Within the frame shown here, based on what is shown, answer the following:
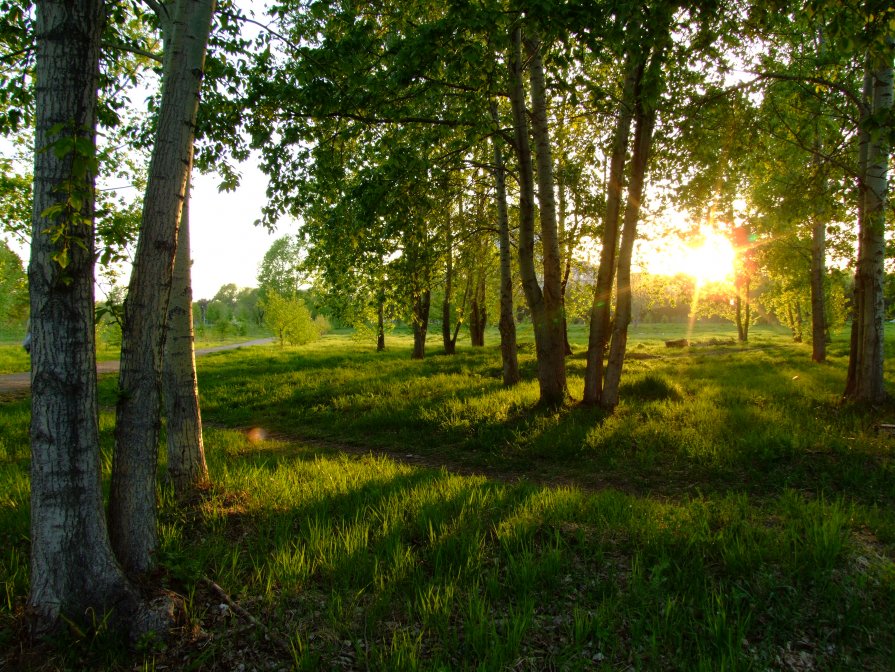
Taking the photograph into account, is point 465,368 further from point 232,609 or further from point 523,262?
point 232,609

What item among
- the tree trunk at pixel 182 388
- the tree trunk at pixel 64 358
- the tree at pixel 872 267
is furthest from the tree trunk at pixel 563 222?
the tree trunk at pixel 64 358

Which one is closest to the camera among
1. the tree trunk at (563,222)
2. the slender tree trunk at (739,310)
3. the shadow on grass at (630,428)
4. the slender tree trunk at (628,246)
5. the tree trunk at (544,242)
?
the shadow on grass at (630,428)

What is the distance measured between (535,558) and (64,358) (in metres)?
3.28

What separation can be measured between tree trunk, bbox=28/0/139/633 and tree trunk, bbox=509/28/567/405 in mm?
7091

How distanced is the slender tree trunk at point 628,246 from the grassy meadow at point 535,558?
51.1 inches

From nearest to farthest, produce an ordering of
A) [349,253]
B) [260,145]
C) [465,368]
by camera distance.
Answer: [260,145]
[349,253]
[465,368]

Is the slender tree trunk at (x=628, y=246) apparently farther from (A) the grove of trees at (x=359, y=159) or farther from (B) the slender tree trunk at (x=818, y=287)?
(B) the slender tree trunk at (x=818, y=287)

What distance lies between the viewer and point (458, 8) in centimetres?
420

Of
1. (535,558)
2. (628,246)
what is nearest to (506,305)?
(628,246)

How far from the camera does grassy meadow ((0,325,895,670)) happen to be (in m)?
2.58

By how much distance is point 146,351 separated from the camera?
2.93 metres

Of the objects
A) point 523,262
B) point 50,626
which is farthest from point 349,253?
point 50,626

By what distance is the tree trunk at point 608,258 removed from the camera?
7.74 m

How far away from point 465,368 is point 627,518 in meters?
10.9
